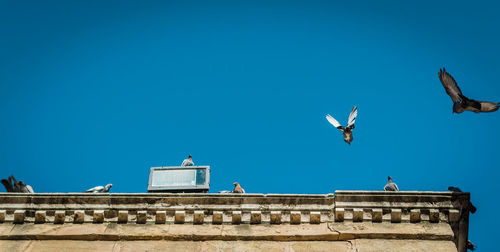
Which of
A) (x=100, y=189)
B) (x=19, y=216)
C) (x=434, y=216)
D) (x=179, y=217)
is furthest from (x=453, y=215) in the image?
(x=19, y=216)

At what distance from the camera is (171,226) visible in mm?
13523

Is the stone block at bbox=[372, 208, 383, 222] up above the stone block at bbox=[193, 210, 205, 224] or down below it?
above

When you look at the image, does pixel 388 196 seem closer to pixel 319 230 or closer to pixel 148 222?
pixel 319 230

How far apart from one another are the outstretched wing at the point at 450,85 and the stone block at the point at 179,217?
6054mm

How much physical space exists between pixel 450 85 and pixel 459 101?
41 cm

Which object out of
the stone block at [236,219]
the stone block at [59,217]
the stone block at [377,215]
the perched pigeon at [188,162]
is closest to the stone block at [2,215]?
the stone block at [59,217]

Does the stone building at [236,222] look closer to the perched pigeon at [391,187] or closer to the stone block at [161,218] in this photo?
the stone block at [161,218]

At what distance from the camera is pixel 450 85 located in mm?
14938

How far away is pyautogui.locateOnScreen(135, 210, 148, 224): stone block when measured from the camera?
1365 cm

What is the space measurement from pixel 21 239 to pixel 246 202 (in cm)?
432

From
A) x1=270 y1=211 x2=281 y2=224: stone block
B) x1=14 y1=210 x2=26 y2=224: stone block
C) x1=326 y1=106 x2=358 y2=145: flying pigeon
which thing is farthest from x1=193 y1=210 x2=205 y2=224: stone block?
x1=326 y1=106 x2=358 y2=145: flying pigeon

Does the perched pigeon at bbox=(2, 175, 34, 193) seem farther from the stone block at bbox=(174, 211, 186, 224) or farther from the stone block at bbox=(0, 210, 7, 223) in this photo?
the stone block at bbox=(174, 211, 186, 224)

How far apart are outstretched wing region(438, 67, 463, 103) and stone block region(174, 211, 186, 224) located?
605 centimetres

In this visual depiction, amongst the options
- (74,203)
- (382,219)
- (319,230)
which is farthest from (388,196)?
(74,203)
